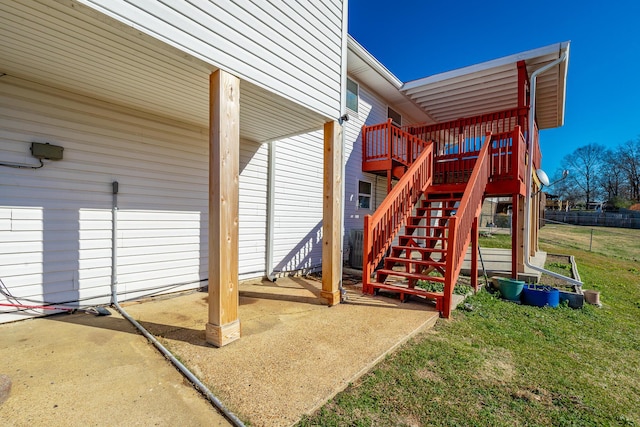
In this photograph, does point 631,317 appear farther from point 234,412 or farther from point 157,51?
point 157,51

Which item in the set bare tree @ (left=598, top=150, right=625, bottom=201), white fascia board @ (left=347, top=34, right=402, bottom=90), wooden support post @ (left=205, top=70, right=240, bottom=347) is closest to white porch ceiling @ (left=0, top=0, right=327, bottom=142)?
wooden support post @ (left=205, top=70, right=240, bottom=347)

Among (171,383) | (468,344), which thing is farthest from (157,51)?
(468,344)

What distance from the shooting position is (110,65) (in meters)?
2.91

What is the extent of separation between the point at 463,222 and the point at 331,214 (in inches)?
82.2

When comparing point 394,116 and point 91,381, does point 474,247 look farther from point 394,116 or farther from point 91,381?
point 394,116

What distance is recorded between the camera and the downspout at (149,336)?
190 cm

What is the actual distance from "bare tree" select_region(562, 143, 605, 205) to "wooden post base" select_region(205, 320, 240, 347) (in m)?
57.4

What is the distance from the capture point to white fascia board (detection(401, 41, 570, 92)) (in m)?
5.81

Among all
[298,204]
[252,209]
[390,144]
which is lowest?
[252,209]

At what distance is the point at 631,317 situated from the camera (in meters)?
4.57

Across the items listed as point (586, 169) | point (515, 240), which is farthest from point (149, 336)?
point (586, 169)

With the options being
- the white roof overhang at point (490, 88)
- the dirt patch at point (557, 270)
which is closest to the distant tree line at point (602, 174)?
the dirt patch at point (557, 270)

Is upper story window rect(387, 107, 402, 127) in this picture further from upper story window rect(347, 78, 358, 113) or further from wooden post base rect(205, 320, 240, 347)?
wooden post base rect(205, 320, 240, 347)

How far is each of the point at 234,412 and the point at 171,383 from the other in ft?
2.07
